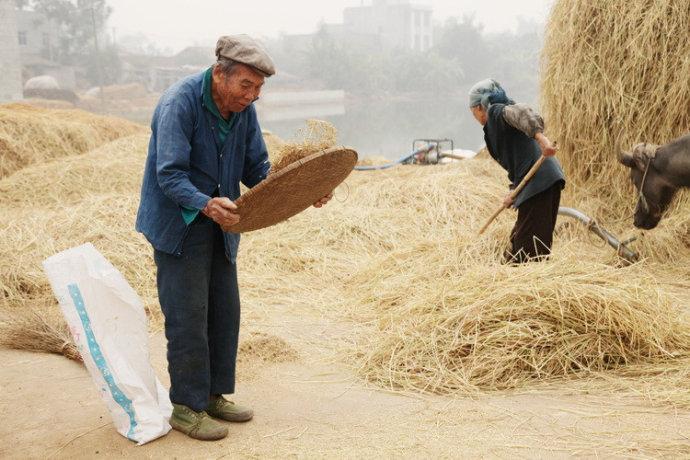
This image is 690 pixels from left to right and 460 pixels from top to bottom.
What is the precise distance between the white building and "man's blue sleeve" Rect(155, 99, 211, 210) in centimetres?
8300

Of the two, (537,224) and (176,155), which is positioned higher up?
(176,155)

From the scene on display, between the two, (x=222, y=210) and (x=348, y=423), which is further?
(x=348, y=423)

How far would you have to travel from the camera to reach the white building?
284 ft

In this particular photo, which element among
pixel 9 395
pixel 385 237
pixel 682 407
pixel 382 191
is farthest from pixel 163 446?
pixel 382 191

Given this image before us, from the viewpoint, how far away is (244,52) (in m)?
2.39

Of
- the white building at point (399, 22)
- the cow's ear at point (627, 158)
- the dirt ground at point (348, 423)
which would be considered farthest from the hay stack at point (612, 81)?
the white building at point (399, 22)

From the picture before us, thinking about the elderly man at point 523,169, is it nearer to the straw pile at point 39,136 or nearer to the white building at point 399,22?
the straw pile at point 39,136

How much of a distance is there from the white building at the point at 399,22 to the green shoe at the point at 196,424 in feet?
273

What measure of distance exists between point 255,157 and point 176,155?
17.9 inches

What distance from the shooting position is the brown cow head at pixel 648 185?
4.41m

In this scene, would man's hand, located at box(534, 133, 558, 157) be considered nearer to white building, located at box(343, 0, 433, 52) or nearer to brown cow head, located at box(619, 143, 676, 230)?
brown cow head, located at box(619, 143, 676, 230)

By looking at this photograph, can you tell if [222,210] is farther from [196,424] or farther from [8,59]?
[8,59]

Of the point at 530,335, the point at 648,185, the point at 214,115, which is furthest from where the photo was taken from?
the point at 648,185

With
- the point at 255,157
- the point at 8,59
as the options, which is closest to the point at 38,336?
the point at 255,157
